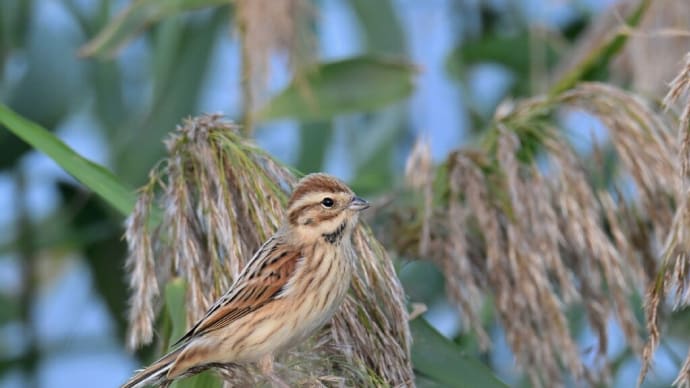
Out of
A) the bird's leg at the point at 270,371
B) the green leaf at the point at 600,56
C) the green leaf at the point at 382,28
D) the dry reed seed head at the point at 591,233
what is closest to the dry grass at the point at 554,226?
the dry reed seed head at the point at 591,233

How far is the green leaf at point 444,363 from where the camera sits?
251 cm

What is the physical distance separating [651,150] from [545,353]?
501 millimetres

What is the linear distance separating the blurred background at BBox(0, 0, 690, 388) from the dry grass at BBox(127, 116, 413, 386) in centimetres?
95

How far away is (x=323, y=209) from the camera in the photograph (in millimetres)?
2664

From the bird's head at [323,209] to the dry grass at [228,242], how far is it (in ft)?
0.13

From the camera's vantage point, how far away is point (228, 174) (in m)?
2.52

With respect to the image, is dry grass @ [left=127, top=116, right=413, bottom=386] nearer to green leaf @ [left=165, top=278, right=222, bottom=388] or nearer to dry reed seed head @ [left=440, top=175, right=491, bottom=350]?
green leaf @ [left=165, top=278, right=222, bottom=388]

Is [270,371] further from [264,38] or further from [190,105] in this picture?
[190,105]

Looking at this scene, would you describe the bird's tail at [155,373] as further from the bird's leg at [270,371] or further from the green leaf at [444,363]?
the green leaf at [444,363]

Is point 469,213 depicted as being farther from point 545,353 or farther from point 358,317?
point 358,317

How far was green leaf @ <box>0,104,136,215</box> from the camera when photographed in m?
2.62

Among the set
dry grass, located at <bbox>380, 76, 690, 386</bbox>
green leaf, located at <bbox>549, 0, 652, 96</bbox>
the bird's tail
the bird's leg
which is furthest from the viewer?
→ green leaf, located at <bbox>549, 0, 652, 96</bbox>

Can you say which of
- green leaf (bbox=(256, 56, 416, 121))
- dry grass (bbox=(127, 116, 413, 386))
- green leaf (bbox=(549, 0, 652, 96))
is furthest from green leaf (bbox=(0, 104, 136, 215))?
green leaf (bbox=(549, 0, 652, 96))

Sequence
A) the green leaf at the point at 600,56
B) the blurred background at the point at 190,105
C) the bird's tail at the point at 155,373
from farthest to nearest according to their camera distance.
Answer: the blurred background at the point at 190,105
the green leaf at the point at 600,56
the bird's tail at the point at 155,373
